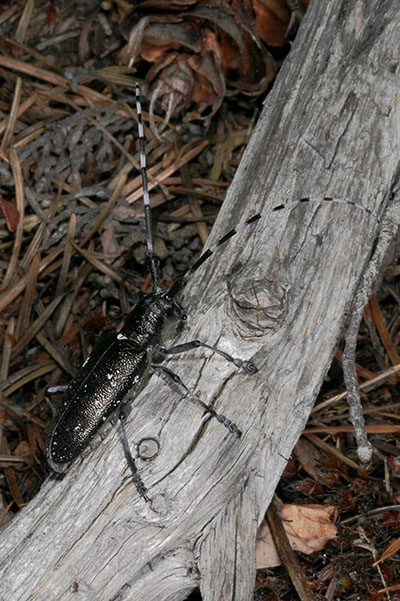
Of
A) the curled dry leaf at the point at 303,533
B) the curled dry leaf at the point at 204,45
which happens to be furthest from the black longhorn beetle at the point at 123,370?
the curled dry leaf at the point at 204,45

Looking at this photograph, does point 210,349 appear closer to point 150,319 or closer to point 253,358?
point 253,358

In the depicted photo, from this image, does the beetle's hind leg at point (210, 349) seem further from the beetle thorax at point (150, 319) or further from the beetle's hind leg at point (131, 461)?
the beetle's hind leg at point (131, 461)

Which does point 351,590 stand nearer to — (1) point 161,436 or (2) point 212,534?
(2) point 212,534

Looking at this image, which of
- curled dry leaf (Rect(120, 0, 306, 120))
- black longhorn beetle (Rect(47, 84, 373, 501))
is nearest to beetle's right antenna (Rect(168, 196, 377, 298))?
black longhorn beetle (Rect(47, 84, 373, 501))

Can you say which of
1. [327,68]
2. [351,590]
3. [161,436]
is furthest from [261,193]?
[351,590]

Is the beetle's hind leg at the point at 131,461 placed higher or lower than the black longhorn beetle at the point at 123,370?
lower

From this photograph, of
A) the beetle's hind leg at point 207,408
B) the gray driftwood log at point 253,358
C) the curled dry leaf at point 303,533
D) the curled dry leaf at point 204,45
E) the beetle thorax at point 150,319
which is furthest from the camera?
the curled dry leaf at point 204,45

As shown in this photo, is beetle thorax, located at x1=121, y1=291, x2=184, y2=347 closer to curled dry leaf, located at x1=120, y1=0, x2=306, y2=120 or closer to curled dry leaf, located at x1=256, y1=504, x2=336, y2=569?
curled dry leaf, located at x1=256, y1=504, x2=336, y2=569
